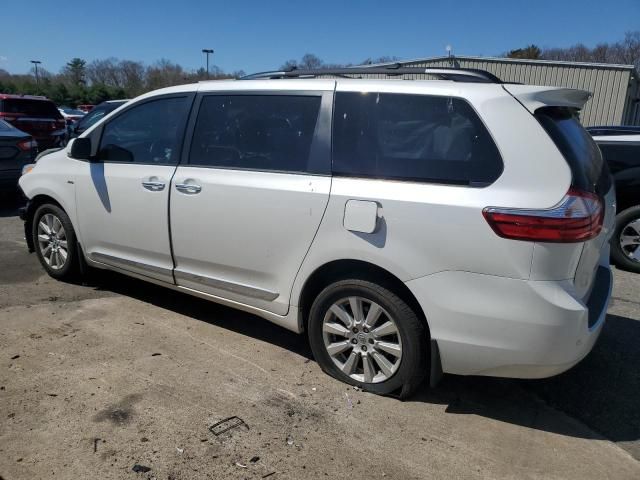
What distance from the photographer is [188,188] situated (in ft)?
12.5

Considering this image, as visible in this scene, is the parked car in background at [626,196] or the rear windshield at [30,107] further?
the rear windshield at [30,107]

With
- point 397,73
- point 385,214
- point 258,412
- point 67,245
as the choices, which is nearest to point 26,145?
point 67,245

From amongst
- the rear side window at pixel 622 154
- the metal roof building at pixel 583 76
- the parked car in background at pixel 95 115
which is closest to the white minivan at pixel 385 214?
the rear side window at pixel 622 154

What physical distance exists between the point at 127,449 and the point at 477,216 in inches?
84.6

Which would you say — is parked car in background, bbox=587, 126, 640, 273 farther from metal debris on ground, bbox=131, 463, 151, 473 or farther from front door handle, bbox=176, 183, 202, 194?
metal debris on ground, bbox=131, 463, 151, 473

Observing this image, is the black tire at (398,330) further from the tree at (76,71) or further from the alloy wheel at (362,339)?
the tree at (76,71)

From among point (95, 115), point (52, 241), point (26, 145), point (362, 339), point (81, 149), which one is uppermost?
point (95, 115)

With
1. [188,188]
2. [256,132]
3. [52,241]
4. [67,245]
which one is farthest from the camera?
[52,241]

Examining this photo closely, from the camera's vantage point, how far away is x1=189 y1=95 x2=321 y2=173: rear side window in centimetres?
342

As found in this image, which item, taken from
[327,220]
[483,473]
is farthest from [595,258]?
[327,220]

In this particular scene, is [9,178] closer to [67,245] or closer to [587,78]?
Answer: [67,245]

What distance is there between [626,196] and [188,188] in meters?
5.05

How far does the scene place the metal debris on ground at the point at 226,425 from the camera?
2.90 metres

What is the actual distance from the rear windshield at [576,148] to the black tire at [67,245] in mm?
4015
